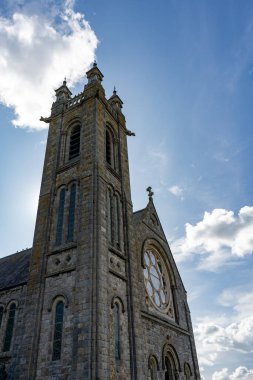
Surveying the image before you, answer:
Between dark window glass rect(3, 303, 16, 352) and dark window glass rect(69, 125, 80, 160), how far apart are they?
9891mm

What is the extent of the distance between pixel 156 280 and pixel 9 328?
977 cm

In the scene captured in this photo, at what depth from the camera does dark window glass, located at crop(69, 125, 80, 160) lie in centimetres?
2190

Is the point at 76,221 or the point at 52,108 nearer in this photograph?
the point at 76,221

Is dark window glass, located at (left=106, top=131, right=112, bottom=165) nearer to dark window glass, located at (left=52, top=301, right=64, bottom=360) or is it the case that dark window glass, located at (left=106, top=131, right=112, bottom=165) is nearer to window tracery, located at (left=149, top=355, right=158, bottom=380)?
dark window glass, located at (left=52, top=301, right=64, bottom=360)

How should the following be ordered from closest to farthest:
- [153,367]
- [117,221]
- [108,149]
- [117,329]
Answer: [117,329] → [153,367] → [117,221] → [108,149]

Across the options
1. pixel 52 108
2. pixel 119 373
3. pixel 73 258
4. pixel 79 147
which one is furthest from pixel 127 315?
pixel 52 108

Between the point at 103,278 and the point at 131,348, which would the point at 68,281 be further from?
the point at 131,348

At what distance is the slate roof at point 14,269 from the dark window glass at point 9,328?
1324mm

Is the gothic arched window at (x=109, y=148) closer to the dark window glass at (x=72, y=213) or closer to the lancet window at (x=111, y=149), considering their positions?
the lancet window at (x=111, y=149)

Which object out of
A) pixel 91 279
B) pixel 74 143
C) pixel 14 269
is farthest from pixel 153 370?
pixel 74 143

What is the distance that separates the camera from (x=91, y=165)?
755 inches

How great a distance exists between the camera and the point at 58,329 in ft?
47.6

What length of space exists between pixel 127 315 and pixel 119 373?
9.62 ft

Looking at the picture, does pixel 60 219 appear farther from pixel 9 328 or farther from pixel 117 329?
pixel 117 329
